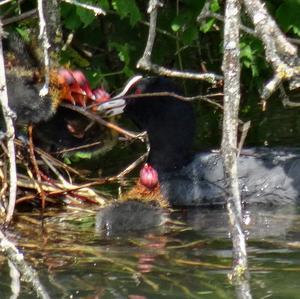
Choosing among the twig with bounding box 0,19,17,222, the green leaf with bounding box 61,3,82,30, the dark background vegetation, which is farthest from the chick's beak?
the twig with bounding box 0,19,17,222

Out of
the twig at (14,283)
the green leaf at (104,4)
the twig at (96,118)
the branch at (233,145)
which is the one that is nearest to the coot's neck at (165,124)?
the twig at (96,118)

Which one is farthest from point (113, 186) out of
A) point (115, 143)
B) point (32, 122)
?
point (32, 122)

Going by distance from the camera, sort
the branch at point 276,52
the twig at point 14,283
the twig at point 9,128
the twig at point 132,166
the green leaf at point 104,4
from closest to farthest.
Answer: the branch at point 276,52 < the twig at point 14,283 < the twig at point 9,128 < the green leaf at point 104,4 < the twig at point 132,166

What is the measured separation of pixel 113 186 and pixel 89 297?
95.2 inches

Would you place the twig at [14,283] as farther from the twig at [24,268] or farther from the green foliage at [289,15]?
the green foliage at [289,15]

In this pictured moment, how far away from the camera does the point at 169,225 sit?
268 inches

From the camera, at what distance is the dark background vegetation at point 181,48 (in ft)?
23.9

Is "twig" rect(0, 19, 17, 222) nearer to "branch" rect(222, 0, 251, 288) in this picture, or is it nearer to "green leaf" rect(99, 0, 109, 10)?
"green leaf" rect(99, 0, 109, 10)

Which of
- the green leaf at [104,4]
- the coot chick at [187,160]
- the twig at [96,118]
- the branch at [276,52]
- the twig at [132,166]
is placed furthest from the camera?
the twig at [132,166]

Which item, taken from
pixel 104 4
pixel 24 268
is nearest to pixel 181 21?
pixel 104 4

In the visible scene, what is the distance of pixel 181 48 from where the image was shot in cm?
779

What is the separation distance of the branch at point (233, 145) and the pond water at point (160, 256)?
108 cm

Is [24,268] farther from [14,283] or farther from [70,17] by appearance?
[70,17]

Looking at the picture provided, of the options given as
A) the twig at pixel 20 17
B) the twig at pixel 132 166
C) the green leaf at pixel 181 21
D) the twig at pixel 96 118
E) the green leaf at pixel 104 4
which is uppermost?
the green leaf at pixel 104 4
